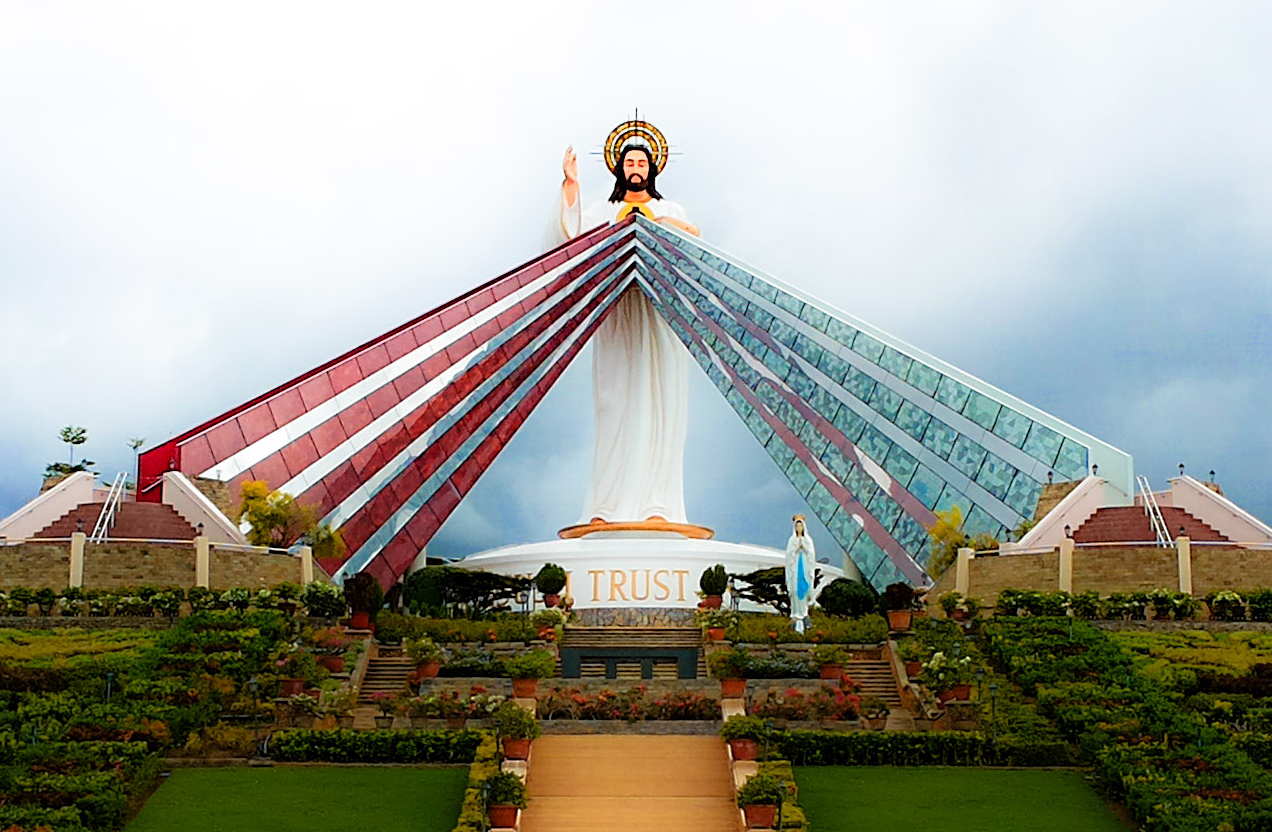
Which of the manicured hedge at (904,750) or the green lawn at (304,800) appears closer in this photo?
the green lawn at (304,800)

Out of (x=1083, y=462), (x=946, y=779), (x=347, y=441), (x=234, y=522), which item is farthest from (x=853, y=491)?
(x=946, y=779)

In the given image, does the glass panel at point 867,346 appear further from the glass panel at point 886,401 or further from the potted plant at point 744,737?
the potted plant at point 744,737

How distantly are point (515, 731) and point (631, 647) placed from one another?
6948mm

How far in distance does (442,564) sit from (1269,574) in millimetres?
14985

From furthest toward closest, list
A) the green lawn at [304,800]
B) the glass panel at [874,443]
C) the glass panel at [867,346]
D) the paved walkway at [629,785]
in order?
the glass panel at [867,346], the glass panel at [874,443], the paved walkway at [629,785], the green lawn at [304,800]

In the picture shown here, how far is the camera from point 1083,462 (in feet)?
74.9

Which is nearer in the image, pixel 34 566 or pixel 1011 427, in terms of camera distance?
pixel 34 566

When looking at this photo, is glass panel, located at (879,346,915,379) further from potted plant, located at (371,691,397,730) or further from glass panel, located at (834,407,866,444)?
potted plant, located at (371,691,397,730)

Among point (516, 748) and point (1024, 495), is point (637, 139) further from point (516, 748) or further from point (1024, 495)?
point (516, 748)

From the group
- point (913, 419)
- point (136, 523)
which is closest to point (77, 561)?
point (136, 523)

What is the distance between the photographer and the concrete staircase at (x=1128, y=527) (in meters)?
22.4

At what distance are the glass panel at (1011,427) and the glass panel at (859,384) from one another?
2.55 meters

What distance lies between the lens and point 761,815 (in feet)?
36.6

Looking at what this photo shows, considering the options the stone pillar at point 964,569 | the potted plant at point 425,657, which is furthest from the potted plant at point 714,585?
the potted plant at point 425,657
